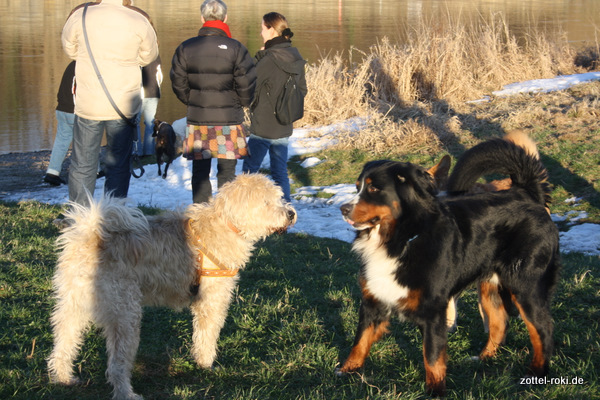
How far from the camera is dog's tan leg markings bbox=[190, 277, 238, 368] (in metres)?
3.94

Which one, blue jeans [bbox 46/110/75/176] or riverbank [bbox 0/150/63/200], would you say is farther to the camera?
riverbank [bbox 0/150/63/200]

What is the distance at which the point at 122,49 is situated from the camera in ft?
18.8

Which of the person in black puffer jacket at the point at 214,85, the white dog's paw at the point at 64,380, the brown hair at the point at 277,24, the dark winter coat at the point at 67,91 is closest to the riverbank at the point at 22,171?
the dark winter coat at the point at 67,91

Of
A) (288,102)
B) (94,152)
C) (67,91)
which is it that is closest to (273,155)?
(288,102)

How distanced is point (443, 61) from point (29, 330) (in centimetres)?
1157

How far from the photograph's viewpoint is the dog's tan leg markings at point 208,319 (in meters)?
3.94

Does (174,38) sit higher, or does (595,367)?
(174,38)

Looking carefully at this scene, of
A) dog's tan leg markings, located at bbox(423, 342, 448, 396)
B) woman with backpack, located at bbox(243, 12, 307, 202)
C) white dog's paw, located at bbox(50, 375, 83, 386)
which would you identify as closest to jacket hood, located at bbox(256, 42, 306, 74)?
woman with backpack, located at bbox(243, 12, 307, 202)

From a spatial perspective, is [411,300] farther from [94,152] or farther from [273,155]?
[273,155]

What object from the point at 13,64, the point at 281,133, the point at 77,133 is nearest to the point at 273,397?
the point at 77,133

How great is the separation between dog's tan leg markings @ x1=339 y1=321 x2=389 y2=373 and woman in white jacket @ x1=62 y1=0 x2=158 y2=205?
3290mm

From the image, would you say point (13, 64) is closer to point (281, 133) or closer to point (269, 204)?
point (281, 133)

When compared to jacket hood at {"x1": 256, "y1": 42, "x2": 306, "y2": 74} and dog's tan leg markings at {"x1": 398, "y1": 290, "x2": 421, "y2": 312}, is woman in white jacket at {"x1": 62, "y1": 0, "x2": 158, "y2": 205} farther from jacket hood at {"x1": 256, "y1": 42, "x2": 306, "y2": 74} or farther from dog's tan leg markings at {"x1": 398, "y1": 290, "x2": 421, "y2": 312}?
dog's tan leg markings at {"x1": 398, "y1": 290, "x2": 421, "y2": 312}

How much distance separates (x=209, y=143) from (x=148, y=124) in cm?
547
